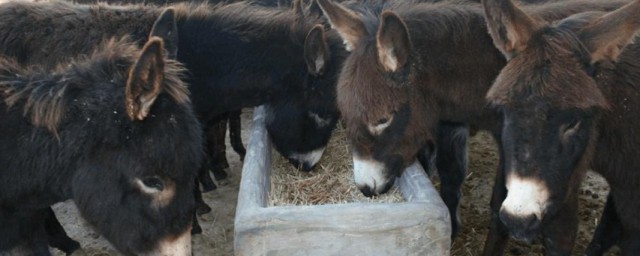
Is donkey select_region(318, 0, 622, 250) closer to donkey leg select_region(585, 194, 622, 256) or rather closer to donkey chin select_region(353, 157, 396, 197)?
donkey chin select_region(353, 157, 396, 197)

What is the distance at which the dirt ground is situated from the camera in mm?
4742

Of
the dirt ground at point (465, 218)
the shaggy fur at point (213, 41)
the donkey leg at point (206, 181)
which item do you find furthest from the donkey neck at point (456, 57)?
the donkey leg at point (206, 181)

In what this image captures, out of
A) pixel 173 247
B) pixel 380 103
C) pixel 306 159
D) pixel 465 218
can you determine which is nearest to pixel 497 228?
pixel 465 218

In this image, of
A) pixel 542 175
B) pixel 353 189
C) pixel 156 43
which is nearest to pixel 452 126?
pixel 353 189

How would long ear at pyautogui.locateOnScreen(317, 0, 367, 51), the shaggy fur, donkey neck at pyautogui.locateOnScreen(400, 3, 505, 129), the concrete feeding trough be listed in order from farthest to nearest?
the shaggy fur
long ear at pyautogui.locateOnScreen(317, 0, 367, 51)
donkey neck at pyautogui.locateOnScreen(400, 3, 505, 129)
the concrete feeding trough

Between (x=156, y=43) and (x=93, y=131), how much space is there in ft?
1.88

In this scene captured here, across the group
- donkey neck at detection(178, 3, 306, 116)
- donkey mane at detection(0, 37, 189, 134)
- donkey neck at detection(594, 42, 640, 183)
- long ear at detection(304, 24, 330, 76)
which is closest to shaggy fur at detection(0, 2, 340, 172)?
donkey neck at detection(178, 3, 306, 116)

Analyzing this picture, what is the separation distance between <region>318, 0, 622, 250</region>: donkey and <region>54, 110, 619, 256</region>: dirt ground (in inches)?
48.4

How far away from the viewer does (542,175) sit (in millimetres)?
2912

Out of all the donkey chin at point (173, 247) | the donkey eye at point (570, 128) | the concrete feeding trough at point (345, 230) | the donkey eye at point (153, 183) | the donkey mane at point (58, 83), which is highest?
the donkey mane at point (58, 83)

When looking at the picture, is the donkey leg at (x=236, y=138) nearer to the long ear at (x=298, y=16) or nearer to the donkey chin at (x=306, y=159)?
the donkey chin at (x=306, y=159)

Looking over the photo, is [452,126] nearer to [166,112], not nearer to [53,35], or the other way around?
[166,112]

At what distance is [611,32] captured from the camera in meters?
2.95

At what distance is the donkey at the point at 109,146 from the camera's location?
9.68 ft
